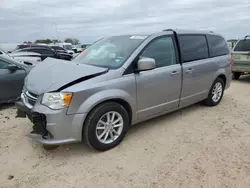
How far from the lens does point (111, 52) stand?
3752mm

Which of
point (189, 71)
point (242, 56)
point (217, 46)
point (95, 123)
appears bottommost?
point (95, 123)

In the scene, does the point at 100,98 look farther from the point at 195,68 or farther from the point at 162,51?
the point at 195,68

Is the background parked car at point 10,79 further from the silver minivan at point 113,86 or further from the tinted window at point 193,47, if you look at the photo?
the tinted window at point 193,47

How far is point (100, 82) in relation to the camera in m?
3.07

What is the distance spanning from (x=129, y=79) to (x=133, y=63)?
0.86 feet

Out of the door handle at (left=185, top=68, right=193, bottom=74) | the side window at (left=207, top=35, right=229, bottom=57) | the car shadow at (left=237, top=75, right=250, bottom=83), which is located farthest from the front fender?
the car shadow at (left=237, top=75, right=250, bottom=83)

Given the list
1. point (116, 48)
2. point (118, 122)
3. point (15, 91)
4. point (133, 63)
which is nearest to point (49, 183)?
point (118, 122)

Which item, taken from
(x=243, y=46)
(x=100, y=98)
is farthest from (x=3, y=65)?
(x=243, y=46)

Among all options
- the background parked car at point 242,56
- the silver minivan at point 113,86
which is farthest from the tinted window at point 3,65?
the background parked car at point 242,56

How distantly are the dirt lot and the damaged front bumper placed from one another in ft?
1.07

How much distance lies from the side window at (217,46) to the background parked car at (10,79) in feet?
14.3

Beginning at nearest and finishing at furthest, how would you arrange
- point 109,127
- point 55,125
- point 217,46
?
point 55,125
point 109,127
point 217,46

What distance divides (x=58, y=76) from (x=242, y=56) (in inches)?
284

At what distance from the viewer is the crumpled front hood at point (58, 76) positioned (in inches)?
117
